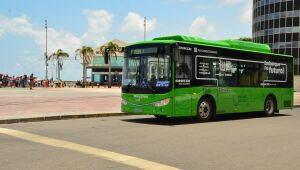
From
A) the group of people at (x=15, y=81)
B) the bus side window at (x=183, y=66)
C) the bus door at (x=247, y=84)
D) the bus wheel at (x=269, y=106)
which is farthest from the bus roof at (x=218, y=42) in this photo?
the group of people at (x=15, y=81)

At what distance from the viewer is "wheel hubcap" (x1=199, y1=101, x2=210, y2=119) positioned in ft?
52.3

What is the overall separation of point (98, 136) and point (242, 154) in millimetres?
3865

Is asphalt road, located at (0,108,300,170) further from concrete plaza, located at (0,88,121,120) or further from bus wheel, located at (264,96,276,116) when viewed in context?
bus wheel, located at (264,96,276,116)

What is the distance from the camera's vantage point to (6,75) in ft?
210

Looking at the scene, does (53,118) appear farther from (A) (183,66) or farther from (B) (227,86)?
(B) (227,86)

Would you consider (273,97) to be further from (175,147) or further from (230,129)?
(175,147)

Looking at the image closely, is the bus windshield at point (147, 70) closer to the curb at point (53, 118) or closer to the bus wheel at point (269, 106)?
the curb at point (53, 118)

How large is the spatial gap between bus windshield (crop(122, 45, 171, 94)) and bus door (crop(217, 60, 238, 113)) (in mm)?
2591

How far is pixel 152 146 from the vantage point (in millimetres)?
9883

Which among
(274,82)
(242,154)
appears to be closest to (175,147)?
(242,154)

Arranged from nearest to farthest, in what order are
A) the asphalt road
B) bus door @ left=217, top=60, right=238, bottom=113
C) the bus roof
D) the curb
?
1. the asphalt road
2. the curb
3. the bus roof
4. bus door @ left=217, top=60, right=238, bottom=113

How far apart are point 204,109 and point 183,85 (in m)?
1.56

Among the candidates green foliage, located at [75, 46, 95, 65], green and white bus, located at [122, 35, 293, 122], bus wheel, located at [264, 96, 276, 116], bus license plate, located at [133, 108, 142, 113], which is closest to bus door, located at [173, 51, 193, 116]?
green and white bus, located at [122, 35, 293, 122]

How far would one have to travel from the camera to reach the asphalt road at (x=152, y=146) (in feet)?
25.8
